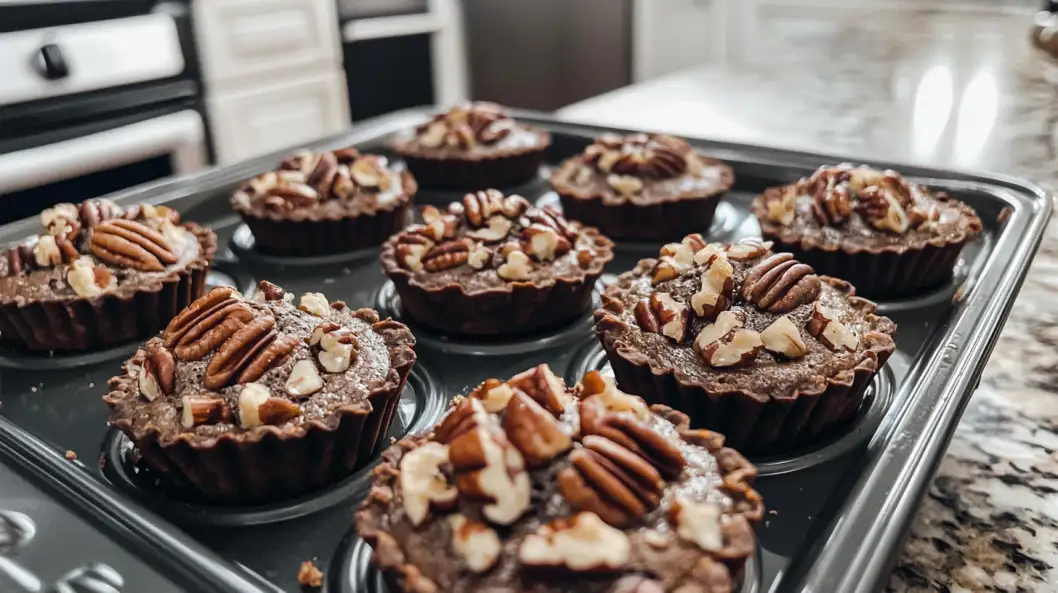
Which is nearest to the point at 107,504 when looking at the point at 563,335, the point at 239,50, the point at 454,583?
the point at 454,583

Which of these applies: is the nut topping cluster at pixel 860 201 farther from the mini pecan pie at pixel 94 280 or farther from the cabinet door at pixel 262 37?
the cabinet door at pixel 262 37

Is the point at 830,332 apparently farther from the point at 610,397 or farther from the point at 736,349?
the point at 610,397

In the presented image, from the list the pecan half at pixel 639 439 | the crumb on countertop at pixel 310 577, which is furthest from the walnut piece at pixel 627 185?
the crumb on countertop at pixel 310 577

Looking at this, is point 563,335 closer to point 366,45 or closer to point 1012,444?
point 1012,444

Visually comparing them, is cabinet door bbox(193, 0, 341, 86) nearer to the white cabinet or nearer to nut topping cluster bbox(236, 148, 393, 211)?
the white cabinet

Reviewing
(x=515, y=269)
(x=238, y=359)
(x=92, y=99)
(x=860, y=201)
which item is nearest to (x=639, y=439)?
(x=238, y=359)
